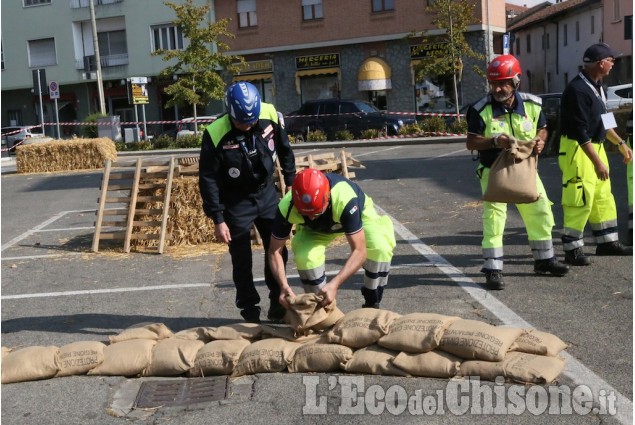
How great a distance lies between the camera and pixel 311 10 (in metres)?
45.6

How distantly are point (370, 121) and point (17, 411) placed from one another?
95.7 feet

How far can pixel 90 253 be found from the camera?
10.8 m

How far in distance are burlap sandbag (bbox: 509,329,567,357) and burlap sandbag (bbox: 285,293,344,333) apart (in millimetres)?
1238

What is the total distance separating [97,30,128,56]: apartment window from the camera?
52031 mm

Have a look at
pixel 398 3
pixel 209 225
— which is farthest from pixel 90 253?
pixel 398 3

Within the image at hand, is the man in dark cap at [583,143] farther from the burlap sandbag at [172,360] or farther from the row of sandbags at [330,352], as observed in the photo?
the burlap sandbag at [172,360]

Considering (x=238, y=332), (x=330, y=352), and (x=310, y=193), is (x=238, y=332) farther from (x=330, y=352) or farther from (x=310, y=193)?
(x=310, y=193)

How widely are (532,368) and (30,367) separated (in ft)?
10.6

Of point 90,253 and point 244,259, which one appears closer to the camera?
point 244,259

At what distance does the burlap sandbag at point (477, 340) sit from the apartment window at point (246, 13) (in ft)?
141

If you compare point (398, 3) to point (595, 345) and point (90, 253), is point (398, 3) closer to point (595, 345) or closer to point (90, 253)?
point (90, 253)

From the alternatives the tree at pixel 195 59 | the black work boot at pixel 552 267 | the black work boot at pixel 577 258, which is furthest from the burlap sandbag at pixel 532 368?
the tree at pixel 195 59

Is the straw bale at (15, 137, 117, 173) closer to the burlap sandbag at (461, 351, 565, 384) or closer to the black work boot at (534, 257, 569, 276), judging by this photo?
the black work boot at (534, 257, 569, 276)

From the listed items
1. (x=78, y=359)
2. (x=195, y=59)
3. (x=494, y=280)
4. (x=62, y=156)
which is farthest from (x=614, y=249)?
(x=195, y=59)
